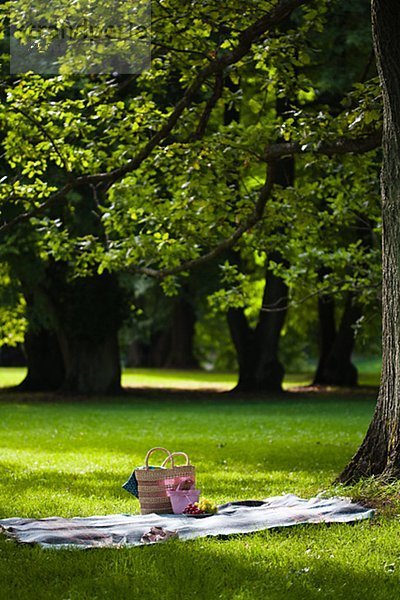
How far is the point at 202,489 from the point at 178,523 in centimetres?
285

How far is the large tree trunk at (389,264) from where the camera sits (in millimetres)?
9180

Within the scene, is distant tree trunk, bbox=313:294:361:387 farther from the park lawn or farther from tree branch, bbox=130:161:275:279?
tree branch, bbox=130:161:275:279

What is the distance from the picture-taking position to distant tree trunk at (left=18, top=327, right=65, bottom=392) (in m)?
29.4

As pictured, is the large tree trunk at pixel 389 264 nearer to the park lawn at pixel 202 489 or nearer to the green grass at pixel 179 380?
the park lawn at pixel 202 489

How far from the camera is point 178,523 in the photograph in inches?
318

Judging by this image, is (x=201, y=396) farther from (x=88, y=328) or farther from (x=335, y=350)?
(x=335, y=350)

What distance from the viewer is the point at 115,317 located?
→ 2692 cm

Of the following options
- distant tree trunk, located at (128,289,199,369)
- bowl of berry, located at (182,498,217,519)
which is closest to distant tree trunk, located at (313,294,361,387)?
distant tree trunk, located at (128,289,199,369)

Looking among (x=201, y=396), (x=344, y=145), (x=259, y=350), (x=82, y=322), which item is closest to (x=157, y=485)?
(x=344, y=145)

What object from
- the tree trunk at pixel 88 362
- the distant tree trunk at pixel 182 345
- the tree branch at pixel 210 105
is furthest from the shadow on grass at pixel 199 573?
the distant tree trunk at pixel 182 345

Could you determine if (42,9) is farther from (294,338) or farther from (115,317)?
(294,338)

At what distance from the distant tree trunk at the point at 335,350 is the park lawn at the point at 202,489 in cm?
692

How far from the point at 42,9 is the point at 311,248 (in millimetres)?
7957

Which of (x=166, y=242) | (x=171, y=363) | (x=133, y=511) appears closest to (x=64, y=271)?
(x=166, y=242)
